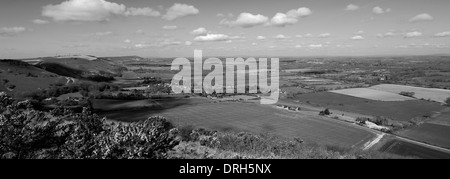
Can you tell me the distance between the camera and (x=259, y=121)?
68.9m

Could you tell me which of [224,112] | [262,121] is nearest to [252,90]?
[224,112]

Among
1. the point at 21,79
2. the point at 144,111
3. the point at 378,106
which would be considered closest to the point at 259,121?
the point at 144,111

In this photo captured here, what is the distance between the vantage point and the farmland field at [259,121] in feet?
182

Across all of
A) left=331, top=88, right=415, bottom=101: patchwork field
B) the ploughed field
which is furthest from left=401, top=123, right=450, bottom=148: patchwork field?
left=331, top=88, right=415, bottom=101: patchwork field

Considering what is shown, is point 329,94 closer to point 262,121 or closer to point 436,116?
point 436,116

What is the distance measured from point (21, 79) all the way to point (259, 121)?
330ft

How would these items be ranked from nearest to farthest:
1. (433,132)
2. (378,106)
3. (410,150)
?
(410,150) < (433,132) < (378,106)

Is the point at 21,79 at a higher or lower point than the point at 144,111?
higher

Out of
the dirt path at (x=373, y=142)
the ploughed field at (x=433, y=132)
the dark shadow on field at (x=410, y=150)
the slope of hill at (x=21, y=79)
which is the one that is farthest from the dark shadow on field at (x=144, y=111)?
the ploughed field at (x=433, y=132)

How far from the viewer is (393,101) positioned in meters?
97.6

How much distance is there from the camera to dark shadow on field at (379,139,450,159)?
44375 millimetres

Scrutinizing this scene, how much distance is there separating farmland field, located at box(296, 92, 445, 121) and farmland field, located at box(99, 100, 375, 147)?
19.5 m

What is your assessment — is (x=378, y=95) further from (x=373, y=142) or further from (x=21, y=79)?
(x=21, y=79)
